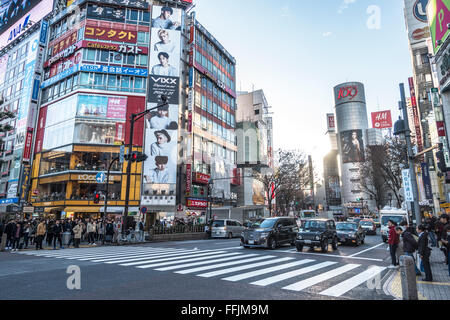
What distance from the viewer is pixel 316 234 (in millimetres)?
14555

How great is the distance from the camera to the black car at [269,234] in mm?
15869

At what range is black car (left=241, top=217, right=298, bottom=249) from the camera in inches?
625

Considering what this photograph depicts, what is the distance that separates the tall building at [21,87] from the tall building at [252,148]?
123ft

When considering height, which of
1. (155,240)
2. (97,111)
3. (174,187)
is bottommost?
(155,240)

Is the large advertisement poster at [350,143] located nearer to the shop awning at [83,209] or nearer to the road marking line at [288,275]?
the shop awning at [83,209]

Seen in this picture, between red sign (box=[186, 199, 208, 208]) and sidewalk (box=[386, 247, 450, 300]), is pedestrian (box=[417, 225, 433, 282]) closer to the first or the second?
sidewalk (box=[386, 247, 450, 300])

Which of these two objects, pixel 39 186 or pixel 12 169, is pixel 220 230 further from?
pixel 12 169

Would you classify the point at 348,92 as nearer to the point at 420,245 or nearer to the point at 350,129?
the point at 350,129

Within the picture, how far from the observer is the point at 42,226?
16.6 m

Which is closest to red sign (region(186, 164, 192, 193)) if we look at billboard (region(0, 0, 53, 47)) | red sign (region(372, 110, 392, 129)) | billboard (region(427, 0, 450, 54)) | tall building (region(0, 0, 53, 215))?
tall building (region(0, 0, 53, 215))

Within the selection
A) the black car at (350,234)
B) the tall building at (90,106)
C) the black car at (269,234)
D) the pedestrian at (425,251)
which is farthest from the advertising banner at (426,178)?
the tall building at (90,106)
